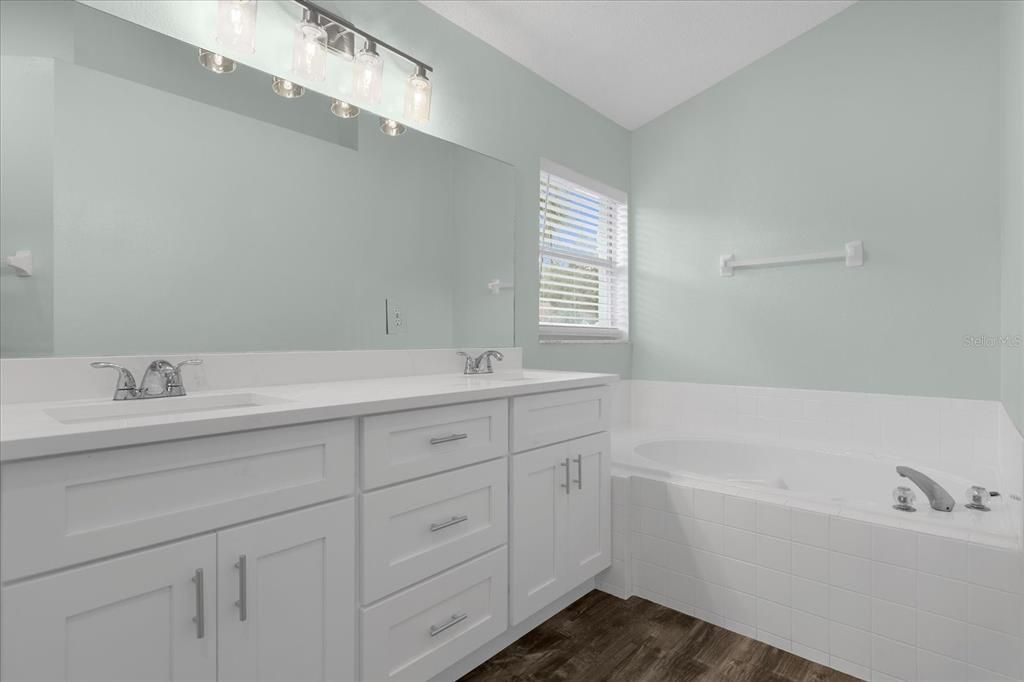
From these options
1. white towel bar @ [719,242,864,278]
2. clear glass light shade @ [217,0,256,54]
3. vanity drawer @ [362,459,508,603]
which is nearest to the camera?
vanity drawer @ [362,459,508,603]

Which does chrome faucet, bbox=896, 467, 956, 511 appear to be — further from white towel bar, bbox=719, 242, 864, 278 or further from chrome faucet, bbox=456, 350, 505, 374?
chrome faucet, bbox=456, 350, 505, 374

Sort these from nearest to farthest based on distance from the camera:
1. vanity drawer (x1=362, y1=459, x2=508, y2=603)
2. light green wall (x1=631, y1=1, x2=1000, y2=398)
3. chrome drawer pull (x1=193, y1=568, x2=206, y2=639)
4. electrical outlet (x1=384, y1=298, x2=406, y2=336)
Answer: chrome drawer pull (x1=193, y1=568, x2=206, y2=639) < vanity drawer (x1=362, y1=459, x2=508, y2=603) < electrical outlet (x1=384, y1=298, x2=406, y2=336) < light green wall (x1=631, y1=1, x2=1000, y2=398)

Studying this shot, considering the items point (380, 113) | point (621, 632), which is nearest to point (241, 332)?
point (380, 113)

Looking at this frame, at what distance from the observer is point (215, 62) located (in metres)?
1.52

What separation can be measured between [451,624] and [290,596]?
19.9 inches

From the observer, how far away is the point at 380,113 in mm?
1970

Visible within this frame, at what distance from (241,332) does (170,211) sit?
363 millimetres

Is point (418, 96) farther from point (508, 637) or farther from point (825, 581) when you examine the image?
point (825, 581)

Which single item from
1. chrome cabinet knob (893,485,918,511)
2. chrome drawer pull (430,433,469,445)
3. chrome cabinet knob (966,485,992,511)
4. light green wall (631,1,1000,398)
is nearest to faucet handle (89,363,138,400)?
chrome drawer pull (430,433,469,445)

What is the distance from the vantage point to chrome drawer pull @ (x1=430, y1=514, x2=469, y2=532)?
4.62 feet

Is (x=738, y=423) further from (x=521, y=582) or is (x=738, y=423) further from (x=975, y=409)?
(x=521, y=582)

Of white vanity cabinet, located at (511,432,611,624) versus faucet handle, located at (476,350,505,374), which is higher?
faucet handle, located at (476,350,505,374)

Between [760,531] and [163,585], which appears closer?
[163,585]

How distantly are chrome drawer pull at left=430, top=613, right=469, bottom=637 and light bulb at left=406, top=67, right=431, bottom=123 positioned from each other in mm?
1692
